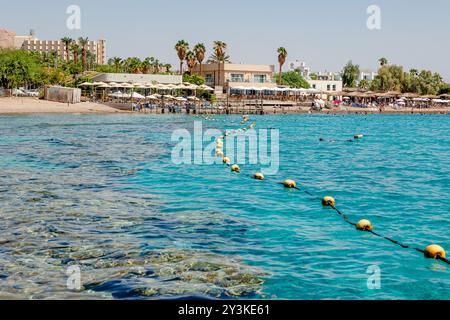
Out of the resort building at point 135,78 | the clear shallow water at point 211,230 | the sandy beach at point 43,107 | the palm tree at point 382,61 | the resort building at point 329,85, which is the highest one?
the palm tree at point 382,61

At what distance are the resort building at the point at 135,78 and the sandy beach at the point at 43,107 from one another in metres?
16.9

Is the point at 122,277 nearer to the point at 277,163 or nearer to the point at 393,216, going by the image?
the point at 393,216

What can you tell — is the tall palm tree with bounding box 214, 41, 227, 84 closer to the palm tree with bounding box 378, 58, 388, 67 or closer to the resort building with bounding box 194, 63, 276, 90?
the resort building with bounding box 194, 63, 276, 90

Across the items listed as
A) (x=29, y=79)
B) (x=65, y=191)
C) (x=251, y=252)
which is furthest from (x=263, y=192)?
(x=29, y=79)

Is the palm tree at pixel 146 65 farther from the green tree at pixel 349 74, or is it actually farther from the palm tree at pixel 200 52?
the green tree at pixel 349 74

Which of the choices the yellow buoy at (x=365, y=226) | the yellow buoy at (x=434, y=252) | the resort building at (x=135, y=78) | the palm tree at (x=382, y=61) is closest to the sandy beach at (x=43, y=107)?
the resort building at (x=135, y=78)

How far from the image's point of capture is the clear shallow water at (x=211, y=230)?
864 centimetres

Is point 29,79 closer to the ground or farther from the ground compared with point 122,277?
farther from the ground

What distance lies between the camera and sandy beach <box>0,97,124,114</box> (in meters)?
68.0

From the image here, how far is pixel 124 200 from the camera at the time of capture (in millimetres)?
15648

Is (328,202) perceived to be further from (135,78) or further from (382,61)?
(382,61)

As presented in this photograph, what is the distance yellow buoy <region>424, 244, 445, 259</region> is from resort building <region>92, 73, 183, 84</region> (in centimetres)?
8632

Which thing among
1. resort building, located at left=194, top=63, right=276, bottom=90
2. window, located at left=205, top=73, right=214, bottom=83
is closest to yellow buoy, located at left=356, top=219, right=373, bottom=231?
resort building, located at left=194, top=63, right=276, bottom=90
